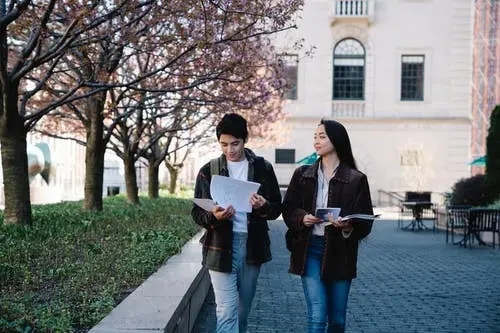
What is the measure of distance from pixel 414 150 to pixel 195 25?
2784 centimetres

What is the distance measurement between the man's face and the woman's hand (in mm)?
A: 675

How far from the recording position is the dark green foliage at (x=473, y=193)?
62.0ft

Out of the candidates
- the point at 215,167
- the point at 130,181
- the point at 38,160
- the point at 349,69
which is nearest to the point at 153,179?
the point at 130,181

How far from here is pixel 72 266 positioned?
642 cm

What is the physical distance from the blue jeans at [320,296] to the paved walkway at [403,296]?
2.09 m

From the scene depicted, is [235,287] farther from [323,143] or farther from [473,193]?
[473,193]

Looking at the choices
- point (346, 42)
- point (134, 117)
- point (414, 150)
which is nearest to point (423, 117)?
point (414, 150)

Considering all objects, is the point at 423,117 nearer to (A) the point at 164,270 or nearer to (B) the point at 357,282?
(B) the point at 357,282

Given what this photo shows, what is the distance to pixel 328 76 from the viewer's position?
1382 inches

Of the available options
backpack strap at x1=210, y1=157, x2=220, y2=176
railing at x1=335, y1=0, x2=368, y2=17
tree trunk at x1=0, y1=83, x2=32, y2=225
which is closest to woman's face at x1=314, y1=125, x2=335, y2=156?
backpack strap at x1=210, y1=157, x2=220, y2=176

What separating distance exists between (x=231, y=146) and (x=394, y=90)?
32.5 m

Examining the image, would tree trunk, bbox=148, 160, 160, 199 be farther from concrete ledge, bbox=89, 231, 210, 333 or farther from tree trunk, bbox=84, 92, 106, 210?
concrete ledge, bbox=89, 231, 210, 333

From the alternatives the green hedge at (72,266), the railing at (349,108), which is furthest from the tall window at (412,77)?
the green hedge at (72,266)

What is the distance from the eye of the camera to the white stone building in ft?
113
